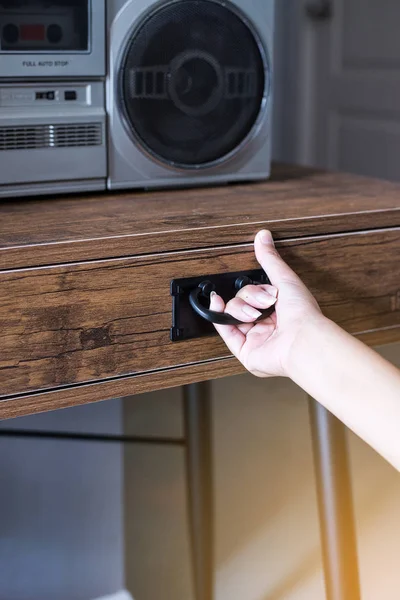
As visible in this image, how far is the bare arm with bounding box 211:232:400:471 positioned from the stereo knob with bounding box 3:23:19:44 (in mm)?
319

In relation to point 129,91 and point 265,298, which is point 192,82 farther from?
point 265,298

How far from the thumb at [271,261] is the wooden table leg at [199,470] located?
413mm

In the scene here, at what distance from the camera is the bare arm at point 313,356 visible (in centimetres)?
55

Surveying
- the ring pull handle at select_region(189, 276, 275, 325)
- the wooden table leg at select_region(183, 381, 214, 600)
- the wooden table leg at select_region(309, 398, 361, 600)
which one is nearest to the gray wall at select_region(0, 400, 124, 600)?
the wooden table leg at select_region(183, 381, 214, 600)

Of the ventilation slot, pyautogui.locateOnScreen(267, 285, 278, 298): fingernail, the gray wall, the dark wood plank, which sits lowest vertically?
the gray wall

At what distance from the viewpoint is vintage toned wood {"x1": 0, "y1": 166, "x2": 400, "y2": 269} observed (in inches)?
24.5

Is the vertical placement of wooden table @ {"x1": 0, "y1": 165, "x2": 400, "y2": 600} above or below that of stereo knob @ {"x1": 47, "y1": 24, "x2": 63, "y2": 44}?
below

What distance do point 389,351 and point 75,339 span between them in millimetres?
632

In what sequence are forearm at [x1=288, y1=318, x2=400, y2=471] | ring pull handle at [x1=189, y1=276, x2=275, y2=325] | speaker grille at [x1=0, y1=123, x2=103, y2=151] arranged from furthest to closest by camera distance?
1. speaker grille at [x1=0, y1=123, x2=103, y2=151]
2. ring pull handle at [x1=189, y1=276, x2=275, y2=325]
3. forearm at [x1=288, y1=318, x2=400, y2=471]

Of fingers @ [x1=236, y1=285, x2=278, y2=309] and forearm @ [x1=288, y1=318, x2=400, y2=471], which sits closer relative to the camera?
forearm @ [x1=288, y1=318, x2=400, y2=471]

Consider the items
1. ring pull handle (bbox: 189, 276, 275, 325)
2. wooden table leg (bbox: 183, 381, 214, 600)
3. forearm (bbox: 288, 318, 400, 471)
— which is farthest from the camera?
wooden table leg (bbox: 183, 381, 214, 600)

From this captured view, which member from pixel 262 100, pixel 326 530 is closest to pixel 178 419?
pixel 326 530

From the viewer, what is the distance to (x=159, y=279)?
2.17ft

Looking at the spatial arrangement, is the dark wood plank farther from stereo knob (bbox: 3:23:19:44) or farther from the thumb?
stereo knob (bbox: 3:23:19:44)
